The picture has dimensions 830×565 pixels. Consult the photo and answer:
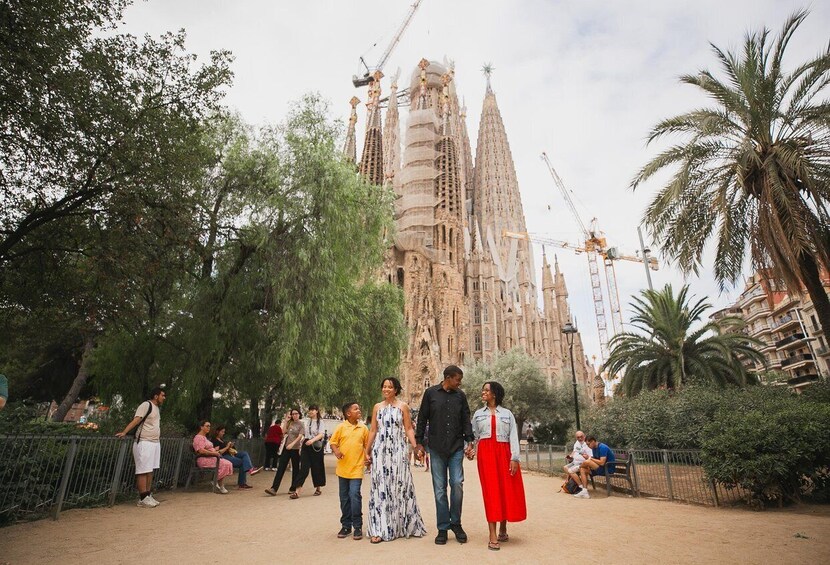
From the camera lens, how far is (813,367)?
1652 inches

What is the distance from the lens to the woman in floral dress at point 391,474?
4508 millimetres

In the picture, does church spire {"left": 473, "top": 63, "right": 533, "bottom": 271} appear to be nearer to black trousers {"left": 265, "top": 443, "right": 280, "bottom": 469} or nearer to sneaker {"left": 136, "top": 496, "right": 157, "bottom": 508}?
black trousers {"left": 265, "top": 443, "right": 280, "bottom": 469}

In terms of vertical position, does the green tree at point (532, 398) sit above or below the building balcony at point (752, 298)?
below

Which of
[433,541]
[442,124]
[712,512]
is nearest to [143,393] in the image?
[433,541]

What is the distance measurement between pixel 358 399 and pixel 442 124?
48.1 m

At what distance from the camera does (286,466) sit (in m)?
8.52

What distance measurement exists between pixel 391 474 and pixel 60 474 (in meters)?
4.36

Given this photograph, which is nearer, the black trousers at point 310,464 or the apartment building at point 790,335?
the black trousers at point 310,464

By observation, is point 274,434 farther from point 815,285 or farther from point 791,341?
point 791,341

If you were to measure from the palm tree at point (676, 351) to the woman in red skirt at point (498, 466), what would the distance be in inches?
672

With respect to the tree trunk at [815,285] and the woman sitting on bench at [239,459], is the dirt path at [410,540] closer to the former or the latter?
the woman sitting on bench at [239,459]

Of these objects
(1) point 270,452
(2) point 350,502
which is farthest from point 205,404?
(2) point 350,502

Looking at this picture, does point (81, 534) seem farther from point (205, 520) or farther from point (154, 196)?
point (154, 196)

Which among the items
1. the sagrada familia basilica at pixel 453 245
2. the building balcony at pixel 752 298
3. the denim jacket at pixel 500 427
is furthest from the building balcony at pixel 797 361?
the denim jacket at pixel 500 427
